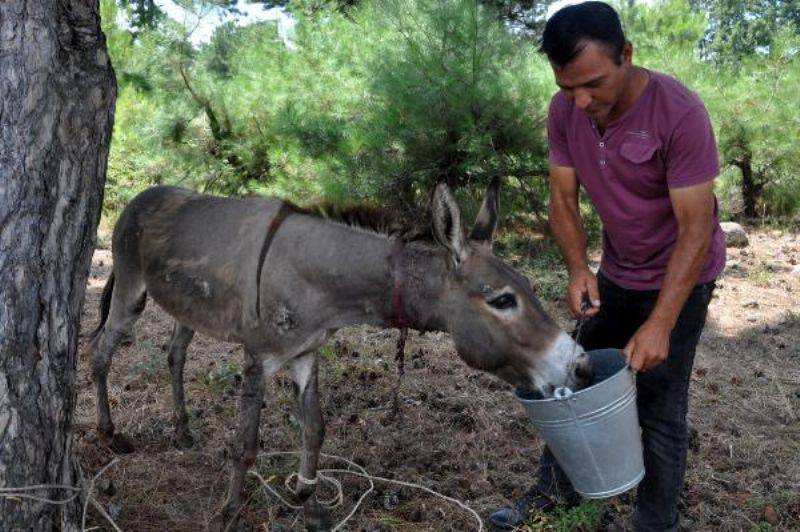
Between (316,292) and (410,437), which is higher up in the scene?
(316,292)

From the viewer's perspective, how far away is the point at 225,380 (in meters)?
4.91

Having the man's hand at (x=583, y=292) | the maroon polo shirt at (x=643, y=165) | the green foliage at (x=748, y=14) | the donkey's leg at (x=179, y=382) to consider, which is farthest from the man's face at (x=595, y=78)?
the green foliage at (x=748, y=14)

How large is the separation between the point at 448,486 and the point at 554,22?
2358 millimetres

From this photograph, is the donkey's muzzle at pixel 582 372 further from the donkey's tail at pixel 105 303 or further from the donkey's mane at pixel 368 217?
the donkey's tail at pixel 105 303

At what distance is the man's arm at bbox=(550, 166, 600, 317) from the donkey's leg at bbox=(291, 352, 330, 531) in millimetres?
1277

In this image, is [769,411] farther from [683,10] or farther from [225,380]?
[683,10]

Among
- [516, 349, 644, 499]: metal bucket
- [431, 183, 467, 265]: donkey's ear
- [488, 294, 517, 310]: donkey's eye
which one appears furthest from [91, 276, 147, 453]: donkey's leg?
[516, 349, 644, 499]: metal bucket

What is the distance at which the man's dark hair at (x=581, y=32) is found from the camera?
2.35 m

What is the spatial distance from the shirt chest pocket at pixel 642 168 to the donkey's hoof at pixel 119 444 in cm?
296

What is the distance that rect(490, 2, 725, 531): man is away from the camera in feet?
7.95

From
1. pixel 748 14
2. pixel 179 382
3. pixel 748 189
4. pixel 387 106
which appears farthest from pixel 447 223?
pixel 748 14

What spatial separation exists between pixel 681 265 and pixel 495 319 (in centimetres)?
75

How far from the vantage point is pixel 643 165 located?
8.43ft

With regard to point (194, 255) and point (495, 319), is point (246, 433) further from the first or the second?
point (495, 319)
